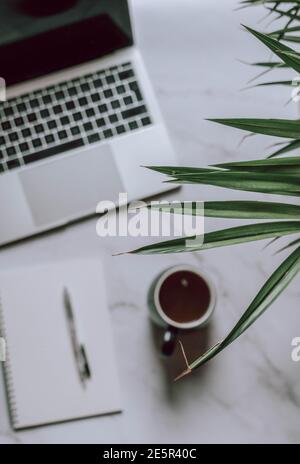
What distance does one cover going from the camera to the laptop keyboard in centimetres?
92

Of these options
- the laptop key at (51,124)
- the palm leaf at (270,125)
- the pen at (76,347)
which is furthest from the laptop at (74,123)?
the palm leaf at (270,125)

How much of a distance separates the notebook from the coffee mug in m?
0.09

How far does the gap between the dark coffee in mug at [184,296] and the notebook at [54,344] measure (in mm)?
97

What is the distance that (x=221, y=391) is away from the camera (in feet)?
2.91

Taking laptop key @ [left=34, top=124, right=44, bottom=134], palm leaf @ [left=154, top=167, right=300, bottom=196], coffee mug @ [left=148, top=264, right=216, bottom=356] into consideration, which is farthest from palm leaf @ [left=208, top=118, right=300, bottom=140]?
laptop key @ [left=34, top=124, right=44, bottom=134]

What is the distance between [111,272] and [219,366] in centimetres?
20

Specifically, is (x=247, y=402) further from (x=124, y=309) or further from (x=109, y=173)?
(x=109, y=173)

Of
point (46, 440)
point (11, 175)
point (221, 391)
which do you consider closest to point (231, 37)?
point (11, 175)

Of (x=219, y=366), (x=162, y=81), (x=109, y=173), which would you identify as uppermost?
(x=162, y=81)

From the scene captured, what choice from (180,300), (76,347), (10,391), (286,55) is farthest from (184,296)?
A: (286,55)

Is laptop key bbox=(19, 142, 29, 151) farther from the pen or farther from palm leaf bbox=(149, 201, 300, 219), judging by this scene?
palm leaf bbox=(149, 201, 300, 219)

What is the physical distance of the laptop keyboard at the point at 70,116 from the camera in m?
0.92

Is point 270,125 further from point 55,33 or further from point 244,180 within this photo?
point 55,33

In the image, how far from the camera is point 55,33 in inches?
35.3
